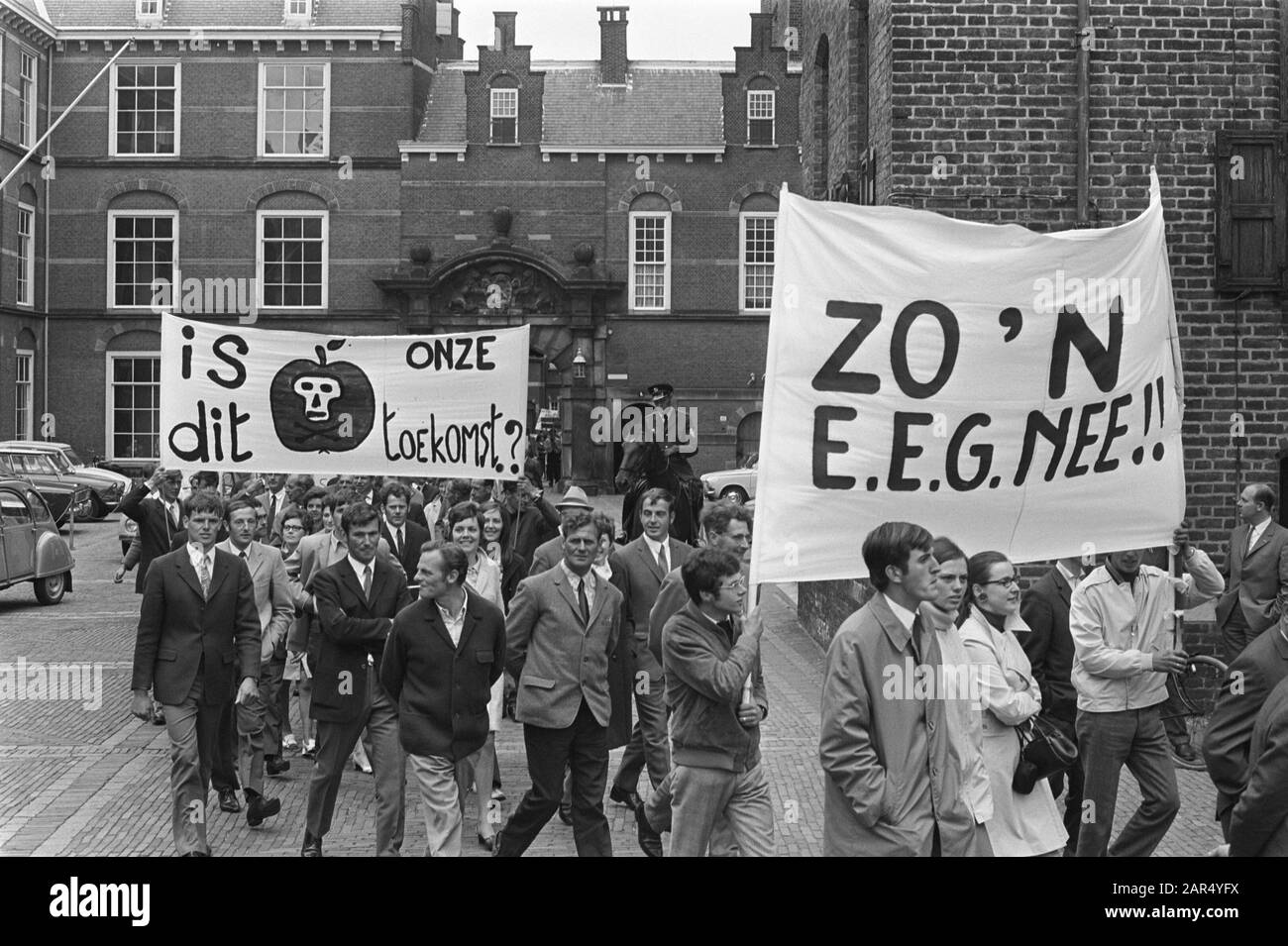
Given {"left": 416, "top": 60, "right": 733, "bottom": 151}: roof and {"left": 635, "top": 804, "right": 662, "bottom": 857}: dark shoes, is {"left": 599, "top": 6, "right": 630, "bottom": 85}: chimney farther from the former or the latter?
{"left": 635, "top": 804, "right": 662, "bottom": 857}: dark shoes

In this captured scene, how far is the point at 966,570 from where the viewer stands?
5.97 m

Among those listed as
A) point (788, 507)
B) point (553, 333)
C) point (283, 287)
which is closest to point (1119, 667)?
point (788, 507)

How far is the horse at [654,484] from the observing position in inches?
480

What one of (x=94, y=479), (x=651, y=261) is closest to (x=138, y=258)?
(x=94, y=479)

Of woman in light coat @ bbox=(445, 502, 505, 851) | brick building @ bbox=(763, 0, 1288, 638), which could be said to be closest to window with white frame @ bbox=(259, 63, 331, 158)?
brick building @ bbox=(763, 0, 1288, 638)

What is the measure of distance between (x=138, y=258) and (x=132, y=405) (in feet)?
12.9

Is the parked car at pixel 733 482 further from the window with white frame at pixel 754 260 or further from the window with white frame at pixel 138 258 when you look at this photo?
the window with white frame at pixel 138 258

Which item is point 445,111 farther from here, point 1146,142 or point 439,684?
point 439,684

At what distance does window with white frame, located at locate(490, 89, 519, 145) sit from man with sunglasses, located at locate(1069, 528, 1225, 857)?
34609 mm

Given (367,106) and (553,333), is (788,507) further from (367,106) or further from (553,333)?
(367,106)

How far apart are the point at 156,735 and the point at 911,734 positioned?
24.7ft

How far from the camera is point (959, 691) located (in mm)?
5215

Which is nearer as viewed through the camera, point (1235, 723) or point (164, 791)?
point (1235, 723)

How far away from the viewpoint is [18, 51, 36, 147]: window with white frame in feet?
126
